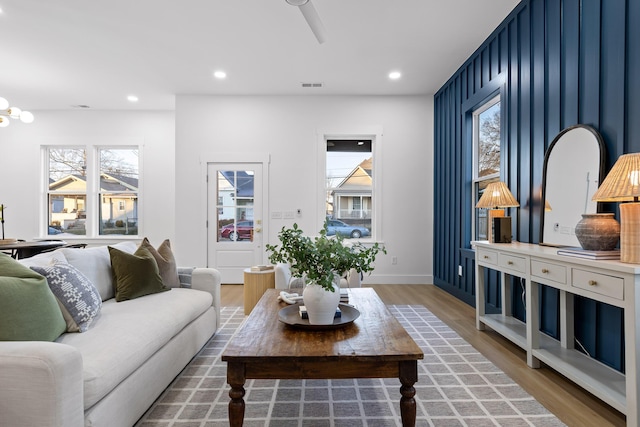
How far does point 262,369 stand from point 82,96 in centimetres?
572

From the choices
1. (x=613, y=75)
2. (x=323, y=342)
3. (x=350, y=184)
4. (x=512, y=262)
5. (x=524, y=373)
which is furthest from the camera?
(x=350, y=184)

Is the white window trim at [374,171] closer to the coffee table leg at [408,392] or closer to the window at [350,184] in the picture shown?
the window at [350,184]

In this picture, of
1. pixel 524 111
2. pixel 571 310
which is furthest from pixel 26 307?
pixel 524 111

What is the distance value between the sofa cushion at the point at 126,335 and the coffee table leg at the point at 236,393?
1.66 feet

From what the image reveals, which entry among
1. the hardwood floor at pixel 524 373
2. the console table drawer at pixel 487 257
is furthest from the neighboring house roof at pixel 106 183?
the console table drawer at pixel 487 257

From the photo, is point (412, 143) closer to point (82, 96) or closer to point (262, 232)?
point (262, 232)

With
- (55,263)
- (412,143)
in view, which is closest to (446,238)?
(412,143)

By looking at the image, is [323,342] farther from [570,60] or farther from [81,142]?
[81,142]

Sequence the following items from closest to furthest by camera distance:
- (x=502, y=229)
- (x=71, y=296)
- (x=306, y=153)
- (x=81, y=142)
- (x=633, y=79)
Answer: (x=71, y=296) → (x=633, y=79) → (x=502, y=229) → (x=306, y=153) → (x=81, y=142)

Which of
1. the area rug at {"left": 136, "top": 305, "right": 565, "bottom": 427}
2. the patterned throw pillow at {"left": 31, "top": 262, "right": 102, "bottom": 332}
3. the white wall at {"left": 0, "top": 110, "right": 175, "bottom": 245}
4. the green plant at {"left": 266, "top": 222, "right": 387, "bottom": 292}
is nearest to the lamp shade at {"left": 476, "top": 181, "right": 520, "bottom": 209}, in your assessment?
the area rug at {"left": 136, "top": 305, "right": 565, "bottom": 427}

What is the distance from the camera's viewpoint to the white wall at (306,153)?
5227mm

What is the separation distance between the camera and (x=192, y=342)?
2.38 m

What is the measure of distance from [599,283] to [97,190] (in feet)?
22.5

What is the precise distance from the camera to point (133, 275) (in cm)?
244
